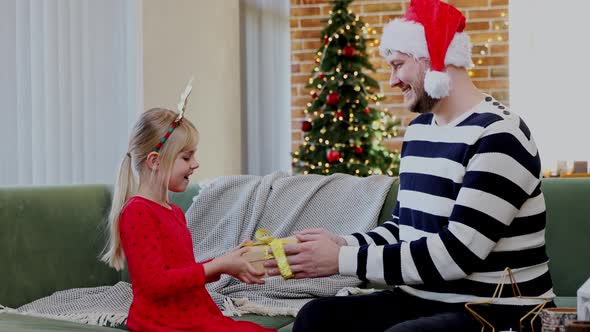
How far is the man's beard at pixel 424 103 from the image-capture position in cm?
224

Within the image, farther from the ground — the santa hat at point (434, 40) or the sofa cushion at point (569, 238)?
the santa hat at point (434, 40)

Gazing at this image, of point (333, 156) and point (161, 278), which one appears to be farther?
point (333, 156)

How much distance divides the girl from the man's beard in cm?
55

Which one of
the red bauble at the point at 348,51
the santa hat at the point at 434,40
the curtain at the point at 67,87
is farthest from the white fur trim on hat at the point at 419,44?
the red bauble at the point at 348,51

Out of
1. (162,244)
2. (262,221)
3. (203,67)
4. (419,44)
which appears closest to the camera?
(419,44)

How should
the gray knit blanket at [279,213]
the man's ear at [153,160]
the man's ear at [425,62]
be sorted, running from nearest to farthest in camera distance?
the man's ear at [425,62] < the man's ear at [153,160] < the gray knit blanket at [279,213]

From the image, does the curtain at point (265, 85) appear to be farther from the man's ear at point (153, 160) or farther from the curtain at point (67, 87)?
the man's ear at point (153, 160)

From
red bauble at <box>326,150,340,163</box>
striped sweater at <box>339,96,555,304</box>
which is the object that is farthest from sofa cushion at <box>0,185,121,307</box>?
red bauble at <box>326,150,340,163</box>

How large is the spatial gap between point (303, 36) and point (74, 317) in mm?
4969

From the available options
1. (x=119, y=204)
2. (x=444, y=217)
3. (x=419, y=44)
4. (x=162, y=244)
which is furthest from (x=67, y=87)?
(x=444, y=217)

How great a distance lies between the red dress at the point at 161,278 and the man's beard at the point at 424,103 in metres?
0.66

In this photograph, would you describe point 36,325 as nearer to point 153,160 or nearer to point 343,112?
point 153,160

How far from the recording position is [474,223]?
2039 mm

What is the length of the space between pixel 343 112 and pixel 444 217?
429 centimetres
